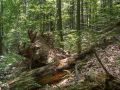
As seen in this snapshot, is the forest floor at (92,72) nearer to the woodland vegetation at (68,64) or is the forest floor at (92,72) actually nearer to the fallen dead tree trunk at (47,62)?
the woodland vegetation at (68,64)

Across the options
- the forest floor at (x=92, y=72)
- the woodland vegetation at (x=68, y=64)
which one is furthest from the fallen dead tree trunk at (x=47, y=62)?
the forest floor at (x=92, y=72)

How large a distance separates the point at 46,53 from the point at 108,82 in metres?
4.72

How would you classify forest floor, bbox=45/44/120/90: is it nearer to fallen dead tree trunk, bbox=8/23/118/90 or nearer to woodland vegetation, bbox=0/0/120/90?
woodland vegetation, bbox=0/0/120/90

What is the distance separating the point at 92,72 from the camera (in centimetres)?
748

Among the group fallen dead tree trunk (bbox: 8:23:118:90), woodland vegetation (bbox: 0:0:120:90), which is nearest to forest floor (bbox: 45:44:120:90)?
woodland vegetation (bbox: 0:0:120:90)

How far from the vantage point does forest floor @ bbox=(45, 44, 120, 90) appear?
21.6 ft

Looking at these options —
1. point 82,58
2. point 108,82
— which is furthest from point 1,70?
point 108,82

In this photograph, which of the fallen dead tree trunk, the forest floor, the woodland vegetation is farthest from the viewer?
the fallen dead tree trunk

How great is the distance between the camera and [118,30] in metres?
10.7

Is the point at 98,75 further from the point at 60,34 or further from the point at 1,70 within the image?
the point at 60,34

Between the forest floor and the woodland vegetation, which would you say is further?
the woodland vegetation

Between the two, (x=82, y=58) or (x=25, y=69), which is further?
(x=25, y=69)

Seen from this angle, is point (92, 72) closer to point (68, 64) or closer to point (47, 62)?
point (68, 64)

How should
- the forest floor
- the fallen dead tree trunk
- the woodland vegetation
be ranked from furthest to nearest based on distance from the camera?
the fallen dead tree trunk
the woodland vegetation
the forest floor
